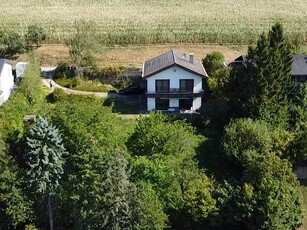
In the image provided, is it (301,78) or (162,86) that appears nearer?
(301,78)

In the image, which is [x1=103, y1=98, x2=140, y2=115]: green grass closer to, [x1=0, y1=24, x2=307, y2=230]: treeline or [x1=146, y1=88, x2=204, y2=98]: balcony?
[x1=146, y1=88, x2=204, y2=98]: balcony

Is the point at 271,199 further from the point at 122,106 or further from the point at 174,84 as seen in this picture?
the point at 122,106

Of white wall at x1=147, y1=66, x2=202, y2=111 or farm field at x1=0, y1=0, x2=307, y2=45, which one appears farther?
farm field at x1=0, y1=0, x2=307, y2=45

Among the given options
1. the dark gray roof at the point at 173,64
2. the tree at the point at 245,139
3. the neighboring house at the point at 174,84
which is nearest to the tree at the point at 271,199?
the tree at the point at 245,139

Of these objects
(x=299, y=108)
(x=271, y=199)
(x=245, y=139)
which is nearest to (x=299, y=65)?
(x=299, y=108)

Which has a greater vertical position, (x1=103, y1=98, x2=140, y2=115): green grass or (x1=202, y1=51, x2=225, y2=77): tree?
(x1=202, y1=51, x2=225, y2=77): tree

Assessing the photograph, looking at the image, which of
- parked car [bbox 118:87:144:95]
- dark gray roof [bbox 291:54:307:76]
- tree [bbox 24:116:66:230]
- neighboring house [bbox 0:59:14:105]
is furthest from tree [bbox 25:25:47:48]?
tree [bbox 24:116:66:230]
